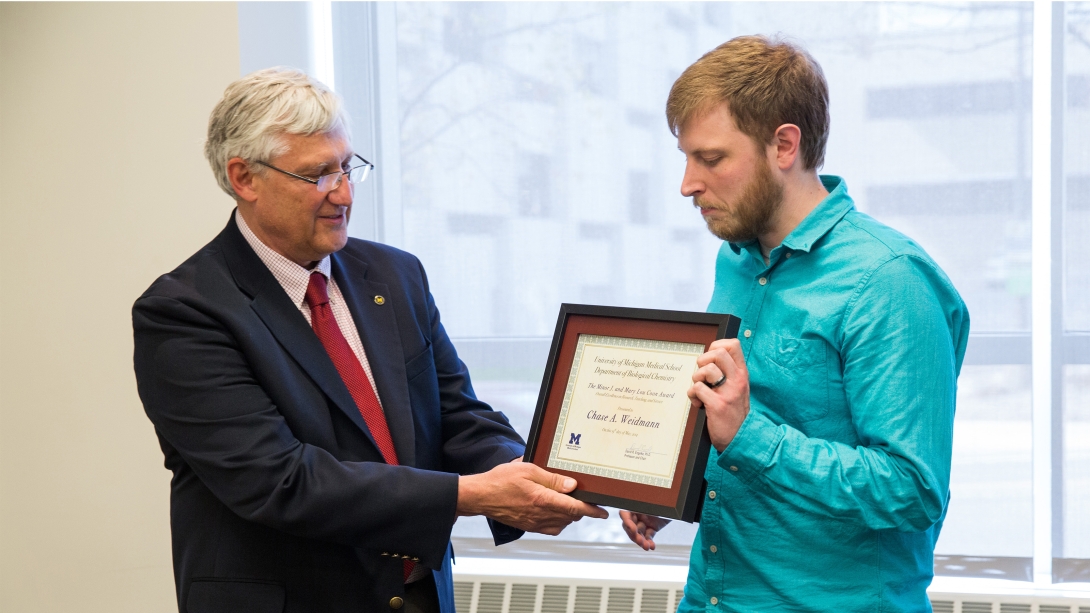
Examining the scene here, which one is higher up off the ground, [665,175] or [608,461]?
[665,175]

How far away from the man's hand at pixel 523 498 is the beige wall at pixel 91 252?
1625 mm

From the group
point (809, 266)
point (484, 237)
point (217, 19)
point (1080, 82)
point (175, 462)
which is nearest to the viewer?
point (809, 266)

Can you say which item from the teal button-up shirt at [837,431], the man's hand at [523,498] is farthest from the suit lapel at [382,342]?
the teal button-up shirt at [837,431]

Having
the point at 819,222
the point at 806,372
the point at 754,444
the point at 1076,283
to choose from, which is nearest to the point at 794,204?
the point at 819,222

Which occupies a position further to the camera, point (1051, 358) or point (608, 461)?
point (1051, 358)

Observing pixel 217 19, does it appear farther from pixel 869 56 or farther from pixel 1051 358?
pixel 1051 358

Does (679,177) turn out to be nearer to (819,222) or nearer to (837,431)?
(819,222)

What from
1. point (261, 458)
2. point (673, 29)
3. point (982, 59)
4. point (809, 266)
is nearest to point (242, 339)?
point (261, 458)

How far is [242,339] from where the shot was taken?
164 centimetres

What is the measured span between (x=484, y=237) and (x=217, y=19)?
1066mm

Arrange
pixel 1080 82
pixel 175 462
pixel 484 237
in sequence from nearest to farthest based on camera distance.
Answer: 1. pixel 175 462
2. pixel 1080 82
3. pixel 484 237

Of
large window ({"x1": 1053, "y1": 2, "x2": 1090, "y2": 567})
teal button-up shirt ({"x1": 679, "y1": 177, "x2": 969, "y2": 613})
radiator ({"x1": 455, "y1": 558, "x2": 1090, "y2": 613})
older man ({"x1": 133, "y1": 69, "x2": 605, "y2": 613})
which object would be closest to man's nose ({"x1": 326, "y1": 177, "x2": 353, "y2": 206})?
older man ({"x1": 133, "y1": 69, "x2": 605, "y2": 613})

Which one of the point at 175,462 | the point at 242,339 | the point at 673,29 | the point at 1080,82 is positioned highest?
the point at 673,29

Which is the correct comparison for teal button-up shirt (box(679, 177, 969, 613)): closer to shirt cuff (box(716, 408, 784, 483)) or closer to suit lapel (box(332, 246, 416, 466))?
shirt cuff (box(716, 408, 784, 483))
